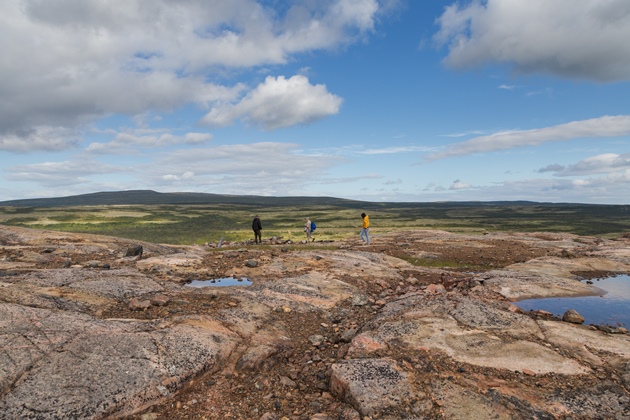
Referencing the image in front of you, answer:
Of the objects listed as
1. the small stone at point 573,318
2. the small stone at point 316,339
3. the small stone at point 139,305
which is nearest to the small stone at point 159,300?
the small stone at point 139,305

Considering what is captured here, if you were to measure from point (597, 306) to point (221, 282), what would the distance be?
2057 centimetres

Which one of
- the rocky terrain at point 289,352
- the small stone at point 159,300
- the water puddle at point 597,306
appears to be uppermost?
the small stone at point 159,300

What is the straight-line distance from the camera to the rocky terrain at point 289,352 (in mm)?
9828

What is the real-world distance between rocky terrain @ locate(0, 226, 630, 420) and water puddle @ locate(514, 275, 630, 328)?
112 centimetres

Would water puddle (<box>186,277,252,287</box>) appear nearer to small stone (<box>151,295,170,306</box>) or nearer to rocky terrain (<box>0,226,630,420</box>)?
rocky terrain (<box>0,226,630,420</box>)

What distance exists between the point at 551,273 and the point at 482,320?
595 inches

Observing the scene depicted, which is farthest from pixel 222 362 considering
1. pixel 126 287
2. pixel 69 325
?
pixel 126 287

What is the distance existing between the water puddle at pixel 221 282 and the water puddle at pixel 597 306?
1528cm

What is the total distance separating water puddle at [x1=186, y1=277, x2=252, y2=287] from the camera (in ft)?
71.1

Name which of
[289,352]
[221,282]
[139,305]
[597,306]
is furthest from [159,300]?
[597,306]

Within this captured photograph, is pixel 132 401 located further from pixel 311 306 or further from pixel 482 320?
pixel 482 320

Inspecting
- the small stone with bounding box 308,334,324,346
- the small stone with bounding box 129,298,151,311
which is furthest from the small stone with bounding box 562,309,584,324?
the small stone with bounding box 129,298,151,311

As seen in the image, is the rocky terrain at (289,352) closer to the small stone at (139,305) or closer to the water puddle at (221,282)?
the small stone at (139,305)

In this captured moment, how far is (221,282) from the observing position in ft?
74.3
